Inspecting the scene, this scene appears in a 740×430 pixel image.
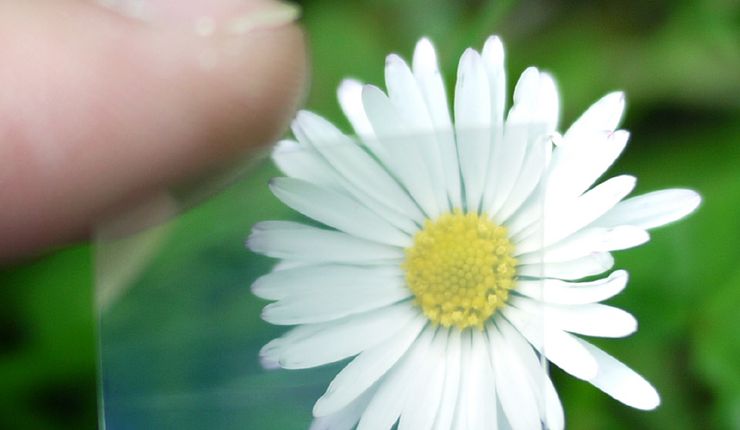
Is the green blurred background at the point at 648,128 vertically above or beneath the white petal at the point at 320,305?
above

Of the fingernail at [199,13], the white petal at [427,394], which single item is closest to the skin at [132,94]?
the fingernail at [199,13]

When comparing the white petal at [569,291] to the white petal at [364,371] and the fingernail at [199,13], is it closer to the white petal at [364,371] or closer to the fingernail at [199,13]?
the white petal at [364,371]

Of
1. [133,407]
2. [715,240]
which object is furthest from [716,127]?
[133,407]

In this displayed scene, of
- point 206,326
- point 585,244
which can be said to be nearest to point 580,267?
point 585,244

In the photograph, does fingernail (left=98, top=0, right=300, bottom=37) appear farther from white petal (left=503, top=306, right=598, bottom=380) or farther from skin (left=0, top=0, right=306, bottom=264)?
white petal (left=503, top=306, right=598, bottom=380)

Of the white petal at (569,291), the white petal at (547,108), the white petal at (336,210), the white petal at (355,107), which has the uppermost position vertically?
the white petal at (355,107)

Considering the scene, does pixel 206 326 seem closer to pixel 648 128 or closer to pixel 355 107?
pixel 355 107

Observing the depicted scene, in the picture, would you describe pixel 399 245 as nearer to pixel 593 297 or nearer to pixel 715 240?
pixel 593 297

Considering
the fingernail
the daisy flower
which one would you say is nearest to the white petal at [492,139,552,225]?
the daisy flower
